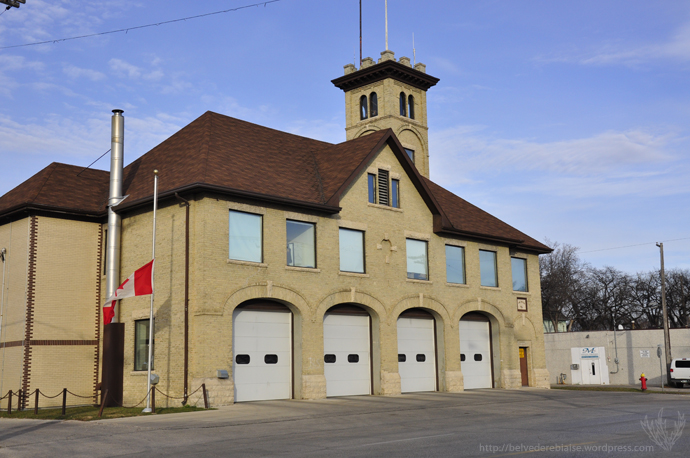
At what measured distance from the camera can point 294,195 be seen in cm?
2766

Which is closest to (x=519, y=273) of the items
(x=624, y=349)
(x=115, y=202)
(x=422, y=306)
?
(x=422, y=306)

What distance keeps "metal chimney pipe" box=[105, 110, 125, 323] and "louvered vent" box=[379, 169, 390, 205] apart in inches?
449

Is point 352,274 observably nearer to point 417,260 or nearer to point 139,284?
point 417,260

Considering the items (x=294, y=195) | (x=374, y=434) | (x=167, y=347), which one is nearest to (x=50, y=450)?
(x=374, y=434)

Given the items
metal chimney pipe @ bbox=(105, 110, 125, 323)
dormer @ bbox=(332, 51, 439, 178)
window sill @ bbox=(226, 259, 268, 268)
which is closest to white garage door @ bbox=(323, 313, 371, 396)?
window sill @ bbox=(226, 259, 268, 268)

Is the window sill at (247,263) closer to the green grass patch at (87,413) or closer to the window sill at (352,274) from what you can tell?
the window sill at (352,274)

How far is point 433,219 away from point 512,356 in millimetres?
8881

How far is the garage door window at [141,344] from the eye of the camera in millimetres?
26156

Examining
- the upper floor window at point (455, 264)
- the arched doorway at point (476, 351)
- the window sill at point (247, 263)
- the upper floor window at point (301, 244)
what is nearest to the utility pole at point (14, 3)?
the window sill at point (247, 263)

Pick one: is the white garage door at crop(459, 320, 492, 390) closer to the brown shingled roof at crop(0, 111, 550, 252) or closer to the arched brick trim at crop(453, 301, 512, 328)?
the arched brick trim at crop(453, 301, 512, 328)

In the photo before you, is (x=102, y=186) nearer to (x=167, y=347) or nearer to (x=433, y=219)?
(x=167, y=347)

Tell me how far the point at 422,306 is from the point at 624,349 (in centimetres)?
2901

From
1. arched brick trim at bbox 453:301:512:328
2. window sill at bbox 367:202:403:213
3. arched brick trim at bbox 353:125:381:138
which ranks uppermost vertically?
arched brick trim at bbox 353:125:381:138

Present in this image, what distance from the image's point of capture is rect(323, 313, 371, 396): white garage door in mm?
28703
